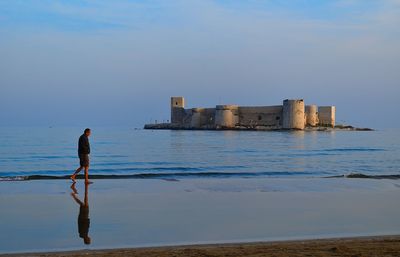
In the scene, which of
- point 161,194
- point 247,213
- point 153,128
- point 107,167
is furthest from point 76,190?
point 153,128

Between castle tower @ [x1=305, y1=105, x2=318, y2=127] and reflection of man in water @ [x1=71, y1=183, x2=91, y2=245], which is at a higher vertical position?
castle tower @ [x1=305, y1=105, x2=318, y2=127]

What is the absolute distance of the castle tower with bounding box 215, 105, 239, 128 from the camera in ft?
263

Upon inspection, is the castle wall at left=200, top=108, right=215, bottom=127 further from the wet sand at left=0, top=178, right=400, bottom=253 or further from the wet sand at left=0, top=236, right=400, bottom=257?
the wet sand at left=0, top=236, right=400, bottom=257

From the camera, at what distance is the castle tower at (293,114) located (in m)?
73.1

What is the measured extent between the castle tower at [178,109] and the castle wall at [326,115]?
74.8 feet

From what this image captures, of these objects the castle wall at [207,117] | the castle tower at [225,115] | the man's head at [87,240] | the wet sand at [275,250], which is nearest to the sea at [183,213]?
the man's head at [87,240]

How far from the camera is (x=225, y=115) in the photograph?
265 ft

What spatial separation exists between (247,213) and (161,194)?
2.67 m

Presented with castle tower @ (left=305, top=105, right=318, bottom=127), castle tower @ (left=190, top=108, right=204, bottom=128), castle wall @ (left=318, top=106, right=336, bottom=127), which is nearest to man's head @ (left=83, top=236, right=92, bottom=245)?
castle tower @ (left=305, top=105, right=318, bottom=127)

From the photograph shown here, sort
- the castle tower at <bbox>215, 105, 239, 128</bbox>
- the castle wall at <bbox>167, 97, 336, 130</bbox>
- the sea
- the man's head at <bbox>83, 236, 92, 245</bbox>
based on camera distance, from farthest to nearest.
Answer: the castle tower at <bbox>215, 105, 239, 128</bbox> → the castle wall at <bbox>167, 97, 336, 130</bbox> → the sea → the man's head at <bbox>83, 236, 92, 245</bbox>

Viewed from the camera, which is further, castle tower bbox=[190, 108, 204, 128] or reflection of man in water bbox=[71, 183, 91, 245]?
castle tower bbox=[190, 108, 204, 128]

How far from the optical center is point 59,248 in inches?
210

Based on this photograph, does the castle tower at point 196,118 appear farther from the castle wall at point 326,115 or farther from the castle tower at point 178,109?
the castle wall at point 326,115

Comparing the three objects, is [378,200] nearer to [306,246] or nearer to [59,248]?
[306,246]
